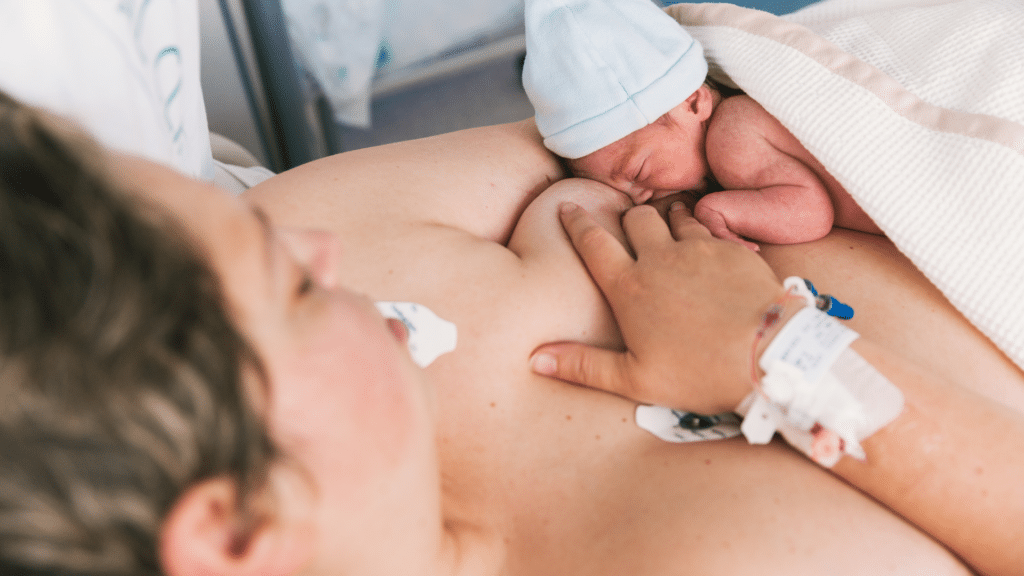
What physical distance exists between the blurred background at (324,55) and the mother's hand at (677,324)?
1417 mm

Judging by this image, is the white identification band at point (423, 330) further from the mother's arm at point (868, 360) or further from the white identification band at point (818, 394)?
the white identification band at point (818, 394)

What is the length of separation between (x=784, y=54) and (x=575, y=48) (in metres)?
0.40

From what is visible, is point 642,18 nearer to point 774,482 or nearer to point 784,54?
point 784,54

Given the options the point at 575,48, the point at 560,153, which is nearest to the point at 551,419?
the point at 560,153

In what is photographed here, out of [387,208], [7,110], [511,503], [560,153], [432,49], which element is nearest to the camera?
[7,110]

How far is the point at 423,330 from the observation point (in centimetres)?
86

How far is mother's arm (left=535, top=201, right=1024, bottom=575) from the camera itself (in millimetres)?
704

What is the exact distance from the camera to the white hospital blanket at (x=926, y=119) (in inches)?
36.4

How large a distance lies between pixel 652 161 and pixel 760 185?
0.74ft

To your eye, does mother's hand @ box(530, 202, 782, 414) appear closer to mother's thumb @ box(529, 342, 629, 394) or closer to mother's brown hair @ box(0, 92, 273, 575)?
mother's thumb @ box(529, 342, 629, 394)

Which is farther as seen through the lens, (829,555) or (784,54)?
(784,54)

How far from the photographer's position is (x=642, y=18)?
122 centimetres

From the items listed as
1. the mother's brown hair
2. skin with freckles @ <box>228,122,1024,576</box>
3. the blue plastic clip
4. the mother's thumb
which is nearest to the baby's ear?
skin with freckles @ <box>228,122,1024,576</box>

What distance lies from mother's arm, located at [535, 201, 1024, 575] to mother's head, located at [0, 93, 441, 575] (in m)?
0.45
